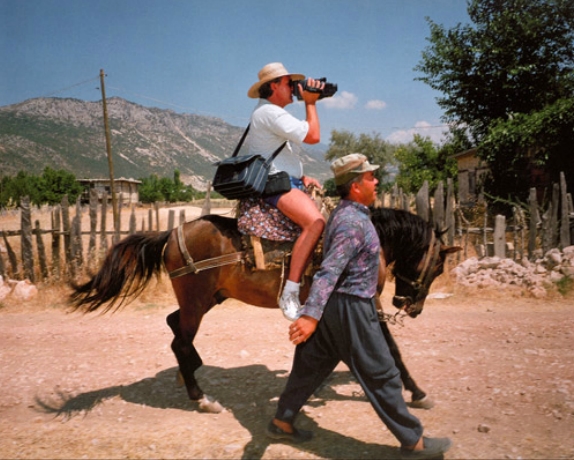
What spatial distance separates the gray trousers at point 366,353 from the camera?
242 cm

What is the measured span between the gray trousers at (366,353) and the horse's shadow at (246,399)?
42 cm

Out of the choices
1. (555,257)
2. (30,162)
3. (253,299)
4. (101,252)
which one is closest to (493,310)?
(555,257)

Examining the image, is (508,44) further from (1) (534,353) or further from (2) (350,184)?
(2) (350,184)

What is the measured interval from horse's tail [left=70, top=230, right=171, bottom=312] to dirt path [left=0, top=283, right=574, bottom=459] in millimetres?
959

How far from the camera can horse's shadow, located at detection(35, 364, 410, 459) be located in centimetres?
279

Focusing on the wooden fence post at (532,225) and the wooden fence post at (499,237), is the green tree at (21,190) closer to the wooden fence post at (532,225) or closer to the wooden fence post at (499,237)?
→ the wooden fence post at (499,237)

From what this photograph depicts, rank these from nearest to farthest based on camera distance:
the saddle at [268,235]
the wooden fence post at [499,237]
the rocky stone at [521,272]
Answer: the saddle at [268,235] < the rocky stone at [521,272] < the wooden fence post at [499,237]

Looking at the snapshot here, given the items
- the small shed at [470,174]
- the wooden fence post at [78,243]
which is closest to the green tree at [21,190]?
the wooden fence post at [78,243]

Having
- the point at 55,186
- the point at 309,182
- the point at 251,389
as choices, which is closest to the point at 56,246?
the point at 251,389

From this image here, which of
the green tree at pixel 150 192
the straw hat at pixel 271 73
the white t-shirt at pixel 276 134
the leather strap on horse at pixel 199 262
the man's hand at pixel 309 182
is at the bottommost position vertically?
the leather strap on horse at pixel 199 262

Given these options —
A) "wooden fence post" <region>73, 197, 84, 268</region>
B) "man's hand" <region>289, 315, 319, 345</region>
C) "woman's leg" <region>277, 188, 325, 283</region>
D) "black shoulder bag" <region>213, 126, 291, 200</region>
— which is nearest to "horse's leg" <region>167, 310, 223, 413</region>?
"woman's leg" <region>277, 188, 325, 283</region>

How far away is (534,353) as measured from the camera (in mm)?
4602

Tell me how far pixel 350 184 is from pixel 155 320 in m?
5.10

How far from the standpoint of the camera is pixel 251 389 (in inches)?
158
